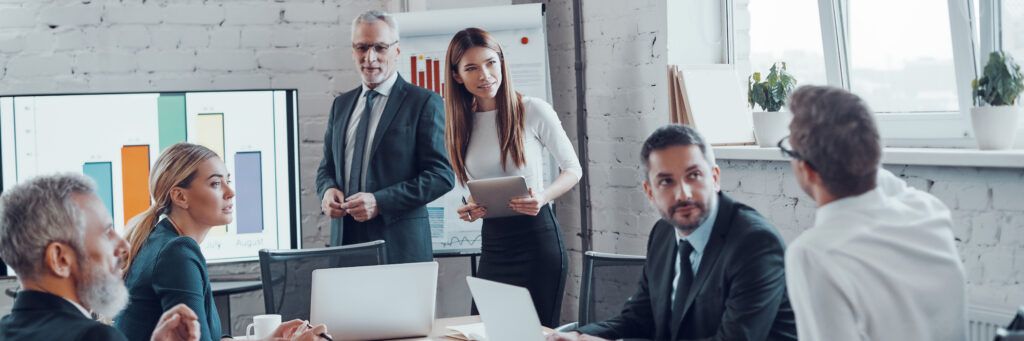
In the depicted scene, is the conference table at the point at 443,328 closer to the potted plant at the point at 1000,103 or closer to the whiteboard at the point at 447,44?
the potted plant at the point at 1000,103

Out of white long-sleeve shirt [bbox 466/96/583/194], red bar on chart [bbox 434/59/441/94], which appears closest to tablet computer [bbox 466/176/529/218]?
white long-sleeve shirt [bbox 466/96/583/194]

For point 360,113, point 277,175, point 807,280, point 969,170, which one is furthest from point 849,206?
point 277,175

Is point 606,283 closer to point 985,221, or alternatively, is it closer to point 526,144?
point 526,144

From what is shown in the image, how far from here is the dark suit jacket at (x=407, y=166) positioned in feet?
11.0

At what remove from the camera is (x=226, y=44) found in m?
4.38

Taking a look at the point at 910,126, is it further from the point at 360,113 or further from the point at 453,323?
the point at 360,113

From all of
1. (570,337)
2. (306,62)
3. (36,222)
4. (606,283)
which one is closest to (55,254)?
(36,222)

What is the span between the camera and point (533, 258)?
325cm

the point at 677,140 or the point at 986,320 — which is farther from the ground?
the point at 677,140

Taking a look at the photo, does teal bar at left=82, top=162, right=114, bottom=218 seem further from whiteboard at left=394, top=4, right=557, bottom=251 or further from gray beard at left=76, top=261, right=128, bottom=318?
gray beard at left=76, top=261, right=128, bottom=318

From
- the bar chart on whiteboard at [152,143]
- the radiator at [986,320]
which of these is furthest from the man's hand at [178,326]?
the bar chart on whiteboard at [152,143]

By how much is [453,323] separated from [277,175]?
1.67m

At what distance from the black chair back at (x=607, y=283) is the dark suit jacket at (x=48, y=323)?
56.9 inches

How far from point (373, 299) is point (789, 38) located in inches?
72.7
